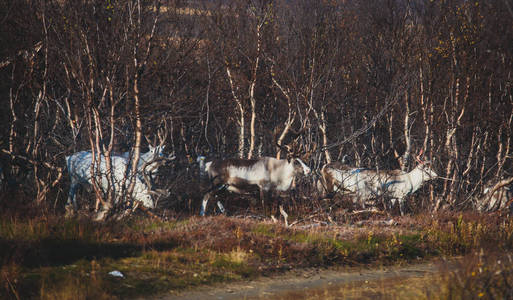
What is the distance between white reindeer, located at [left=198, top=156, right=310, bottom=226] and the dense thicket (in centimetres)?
81

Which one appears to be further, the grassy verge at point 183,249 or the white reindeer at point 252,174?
the white reindeer at point 252,174

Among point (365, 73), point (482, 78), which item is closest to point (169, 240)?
point (482, 78)

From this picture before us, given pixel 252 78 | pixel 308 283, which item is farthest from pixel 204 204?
pixel 252 78

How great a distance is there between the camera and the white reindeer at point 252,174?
14.6 m

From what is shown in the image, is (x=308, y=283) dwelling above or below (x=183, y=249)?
below

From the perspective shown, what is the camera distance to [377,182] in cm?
1622

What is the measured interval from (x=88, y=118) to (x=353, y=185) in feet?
26.1

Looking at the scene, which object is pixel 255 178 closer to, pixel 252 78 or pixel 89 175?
pixel 89 175

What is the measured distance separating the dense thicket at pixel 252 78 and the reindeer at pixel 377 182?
91cm

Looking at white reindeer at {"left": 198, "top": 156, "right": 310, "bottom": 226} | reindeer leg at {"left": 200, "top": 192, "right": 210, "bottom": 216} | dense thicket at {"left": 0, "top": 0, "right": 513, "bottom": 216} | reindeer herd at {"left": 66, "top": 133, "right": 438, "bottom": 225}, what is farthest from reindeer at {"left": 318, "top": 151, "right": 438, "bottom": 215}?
reindeer leg at {"left": 200, "top": 192, "right": 210, "bottom": 216}

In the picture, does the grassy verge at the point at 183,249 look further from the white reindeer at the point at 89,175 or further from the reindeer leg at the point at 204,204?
the reindeer leg at the point at 204,204

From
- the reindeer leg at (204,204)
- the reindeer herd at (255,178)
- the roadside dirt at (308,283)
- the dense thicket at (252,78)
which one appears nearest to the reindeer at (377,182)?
the reindeer herd at (255,178)

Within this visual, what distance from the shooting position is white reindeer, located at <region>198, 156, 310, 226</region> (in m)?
14.6

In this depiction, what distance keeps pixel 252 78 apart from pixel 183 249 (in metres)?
10.4
